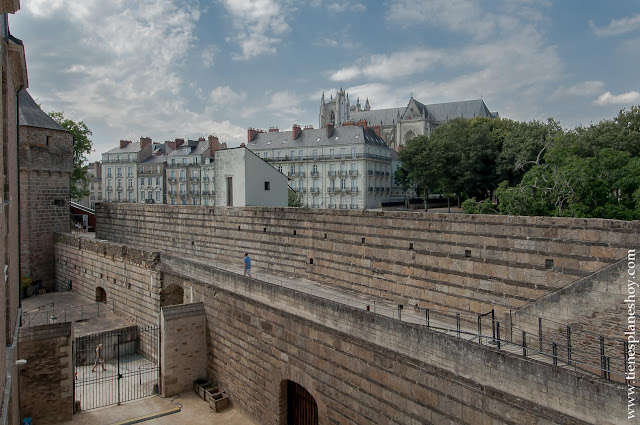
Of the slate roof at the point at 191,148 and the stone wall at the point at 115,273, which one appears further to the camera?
the slate roof at the point at 191,148

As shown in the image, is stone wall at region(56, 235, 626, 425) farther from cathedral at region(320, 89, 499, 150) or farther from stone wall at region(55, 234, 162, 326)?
cathedral at region(320, 89, 499, 150)

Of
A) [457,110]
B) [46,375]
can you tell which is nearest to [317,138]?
[457,110]

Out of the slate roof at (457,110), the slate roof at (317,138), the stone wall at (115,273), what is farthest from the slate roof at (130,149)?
the slate roof at (457,110)

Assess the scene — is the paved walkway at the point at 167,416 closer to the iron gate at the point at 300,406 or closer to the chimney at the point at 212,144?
the iron gate at the point at 300,406

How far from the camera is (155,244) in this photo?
71.3 ft

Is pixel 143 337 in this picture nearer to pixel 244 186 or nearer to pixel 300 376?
pixel 244 186

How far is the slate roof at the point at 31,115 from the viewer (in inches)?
861

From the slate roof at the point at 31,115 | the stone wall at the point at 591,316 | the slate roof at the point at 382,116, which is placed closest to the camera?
the stone wall at the point at 591,316

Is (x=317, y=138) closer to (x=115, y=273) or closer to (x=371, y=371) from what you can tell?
(x=115, y=273)

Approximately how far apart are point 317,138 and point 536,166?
83.9ft

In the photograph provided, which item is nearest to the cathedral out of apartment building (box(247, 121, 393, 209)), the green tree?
apartment building (box(247, 121, 393, 209))

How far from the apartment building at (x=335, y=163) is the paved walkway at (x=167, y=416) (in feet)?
→ 94.7

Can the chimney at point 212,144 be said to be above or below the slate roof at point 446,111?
below

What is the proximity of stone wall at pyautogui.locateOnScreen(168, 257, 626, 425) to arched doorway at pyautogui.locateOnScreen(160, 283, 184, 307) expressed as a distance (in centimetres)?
357
